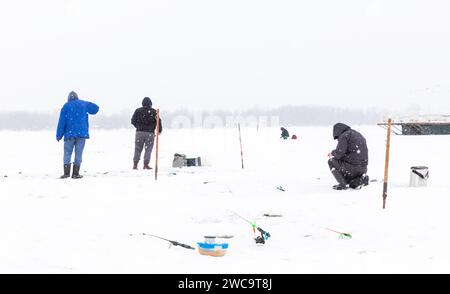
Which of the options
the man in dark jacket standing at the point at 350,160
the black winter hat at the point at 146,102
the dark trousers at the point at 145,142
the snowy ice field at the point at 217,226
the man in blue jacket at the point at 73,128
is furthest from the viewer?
the black winter hat at the point at 146,102

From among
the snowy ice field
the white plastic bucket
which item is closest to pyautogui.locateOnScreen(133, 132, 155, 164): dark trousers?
the snowy ice field

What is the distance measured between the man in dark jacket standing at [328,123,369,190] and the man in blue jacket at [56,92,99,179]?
5.81 metres

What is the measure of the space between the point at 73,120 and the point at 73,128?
0.61ft

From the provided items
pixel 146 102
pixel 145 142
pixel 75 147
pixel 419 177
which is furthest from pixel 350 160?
pixel 146 102

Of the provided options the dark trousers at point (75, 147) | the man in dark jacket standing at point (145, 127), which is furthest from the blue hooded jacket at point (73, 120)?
the man in dark jacket standing at point (145, 127)

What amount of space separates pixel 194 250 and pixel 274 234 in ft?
3.91

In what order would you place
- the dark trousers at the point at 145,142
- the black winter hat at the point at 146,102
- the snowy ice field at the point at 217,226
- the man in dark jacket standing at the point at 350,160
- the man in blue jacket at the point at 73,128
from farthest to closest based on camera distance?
the black winter hat at the point at 146,102
the dark trousers at the point at 145,142
the man in blue jacket at the point at 73,128
the man in dark jacket standing at the point at 350,160
the snowy ice field at the point at 217,226

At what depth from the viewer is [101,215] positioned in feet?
23.3

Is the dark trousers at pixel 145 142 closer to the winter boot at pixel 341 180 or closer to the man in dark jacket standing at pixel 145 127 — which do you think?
the man in dark jacket standing at pixel 145 127

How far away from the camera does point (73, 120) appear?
458 inches

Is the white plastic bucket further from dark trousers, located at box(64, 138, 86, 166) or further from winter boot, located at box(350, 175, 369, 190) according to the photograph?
dark trousers, located at box(64, 138, 86, 166)

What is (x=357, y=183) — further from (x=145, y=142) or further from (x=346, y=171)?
(x=145, y=142)

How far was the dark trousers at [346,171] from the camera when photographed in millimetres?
9375

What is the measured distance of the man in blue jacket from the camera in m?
11.6
